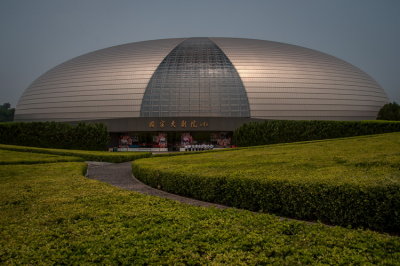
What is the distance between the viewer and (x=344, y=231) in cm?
455

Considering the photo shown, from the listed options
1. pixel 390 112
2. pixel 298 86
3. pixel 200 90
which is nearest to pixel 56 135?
pixel 200 90

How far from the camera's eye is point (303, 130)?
29.0m

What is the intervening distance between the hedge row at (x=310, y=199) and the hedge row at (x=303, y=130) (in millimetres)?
20845

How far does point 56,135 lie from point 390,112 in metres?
39.7

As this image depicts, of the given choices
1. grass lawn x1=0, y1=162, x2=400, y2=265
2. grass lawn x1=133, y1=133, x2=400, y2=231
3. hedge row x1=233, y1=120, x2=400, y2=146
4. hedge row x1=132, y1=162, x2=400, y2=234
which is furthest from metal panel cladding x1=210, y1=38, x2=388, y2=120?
grass lawn x1=0, y1=162, x2=400, y2=265

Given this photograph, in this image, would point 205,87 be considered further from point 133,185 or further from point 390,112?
point 133,185

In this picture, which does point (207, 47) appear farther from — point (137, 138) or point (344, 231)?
point (344, 231)

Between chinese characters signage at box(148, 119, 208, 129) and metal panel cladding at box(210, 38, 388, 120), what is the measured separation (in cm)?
620

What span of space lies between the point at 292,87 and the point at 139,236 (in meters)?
35.3

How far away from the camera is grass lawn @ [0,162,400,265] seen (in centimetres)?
373

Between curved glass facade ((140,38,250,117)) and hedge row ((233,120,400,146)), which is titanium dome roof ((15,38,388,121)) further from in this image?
hedge row ((233,120,400,146))

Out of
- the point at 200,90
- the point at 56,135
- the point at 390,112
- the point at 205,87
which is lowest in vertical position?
the point at 56,135

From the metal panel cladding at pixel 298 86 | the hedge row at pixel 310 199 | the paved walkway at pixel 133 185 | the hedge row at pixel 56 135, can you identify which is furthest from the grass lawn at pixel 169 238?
the metal panel cladding at pixel 298 86

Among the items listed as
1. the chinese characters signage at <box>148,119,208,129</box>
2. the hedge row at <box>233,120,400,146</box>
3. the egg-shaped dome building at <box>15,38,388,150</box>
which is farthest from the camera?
the egg-shaped dome building at <box>15,38,388,150</box>
